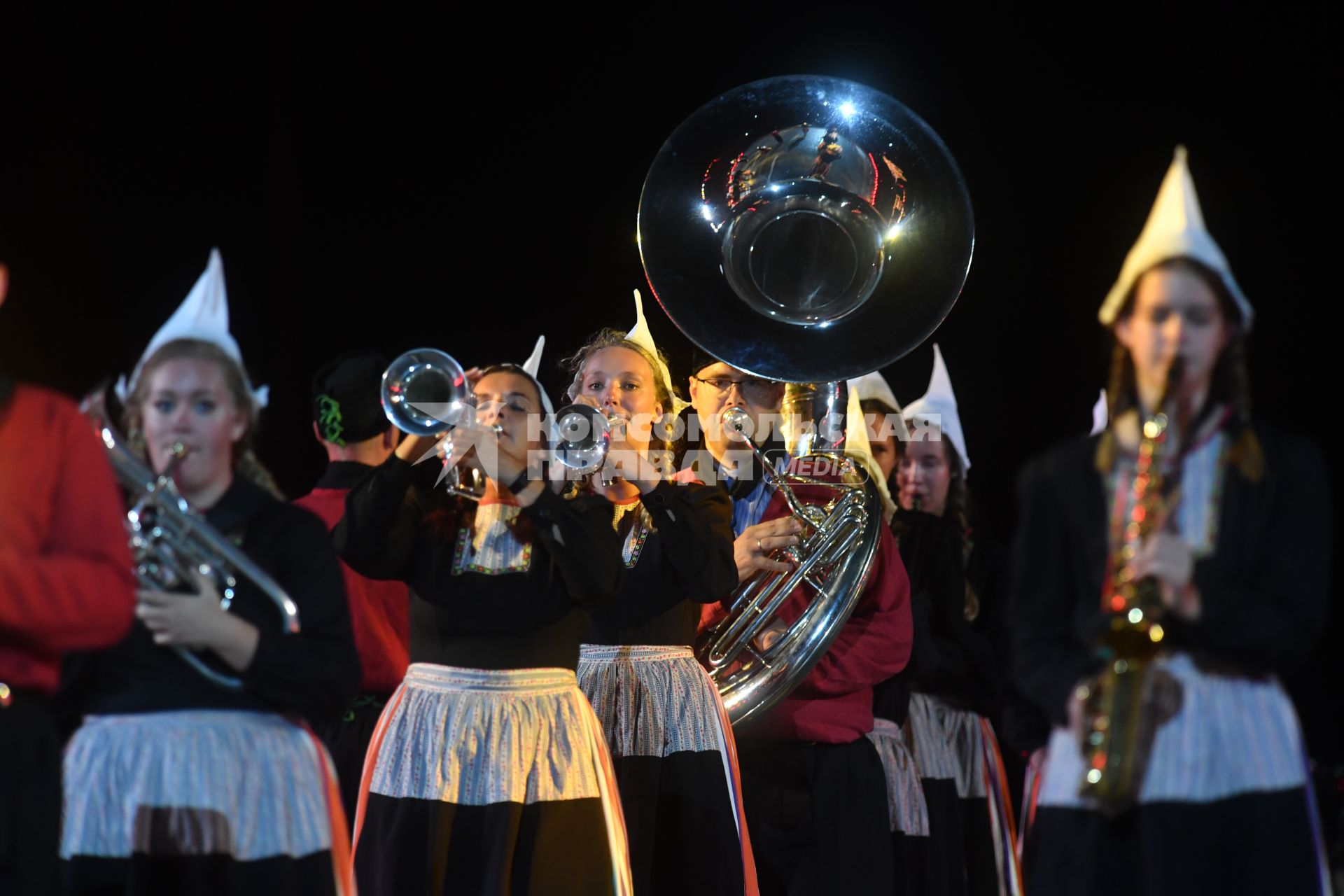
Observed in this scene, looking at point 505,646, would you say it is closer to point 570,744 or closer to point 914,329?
point 570,744

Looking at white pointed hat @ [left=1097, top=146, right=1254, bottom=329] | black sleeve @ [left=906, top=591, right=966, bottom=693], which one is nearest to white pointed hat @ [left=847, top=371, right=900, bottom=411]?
black sleeve @ [left=906, top=591, right=966, bottom=693]

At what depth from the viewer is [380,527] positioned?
326 cm

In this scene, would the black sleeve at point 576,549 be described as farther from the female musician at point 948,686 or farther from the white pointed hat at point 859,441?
the female musician at point 948,686

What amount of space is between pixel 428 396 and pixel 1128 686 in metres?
1.63

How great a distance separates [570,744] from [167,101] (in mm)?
3143

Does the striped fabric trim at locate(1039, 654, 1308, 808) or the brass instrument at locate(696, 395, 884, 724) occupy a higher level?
the brass instrument at locate(696, 395, 884, 724)

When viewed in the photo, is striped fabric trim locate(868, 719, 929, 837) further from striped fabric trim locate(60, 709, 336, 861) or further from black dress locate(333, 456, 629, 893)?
striped fabric trim locate(60, 709, 336, 861)

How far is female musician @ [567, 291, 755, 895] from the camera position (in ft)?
12.3

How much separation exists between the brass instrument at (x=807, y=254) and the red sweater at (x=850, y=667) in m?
0.11

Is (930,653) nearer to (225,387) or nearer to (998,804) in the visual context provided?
(998,804)

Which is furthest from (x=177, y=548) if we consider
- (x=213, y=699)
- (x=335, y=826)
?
(x=335, y=826)

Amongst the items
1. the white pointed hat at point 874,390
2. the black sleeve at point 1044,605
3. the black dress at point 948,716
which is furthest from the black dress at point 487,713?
the white pointed hat at point 874,390

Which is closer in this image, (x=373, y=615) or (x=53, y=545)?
(x=53, y=545)

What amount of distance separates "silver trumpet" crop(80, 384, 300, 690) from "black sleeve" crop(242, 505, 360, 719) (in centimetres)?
4
